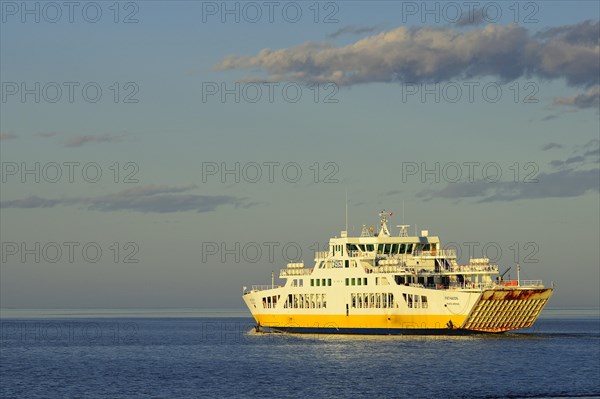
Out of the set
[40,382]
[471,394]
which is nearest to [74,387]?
[40,382]

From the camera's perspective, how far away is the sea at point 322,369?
66.4 m

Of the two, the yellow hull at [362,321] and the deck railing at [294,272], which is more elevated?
the deck railing at [294,272]

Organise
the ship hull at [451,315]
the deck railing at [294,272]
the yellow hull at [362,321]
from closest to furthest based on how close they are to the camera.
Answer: the ship hull at [451,315], the yellow hull at [362,321], the deck railing at [294,272]

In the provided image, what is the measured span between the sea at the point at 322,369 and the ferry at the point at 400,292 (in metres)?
1.68

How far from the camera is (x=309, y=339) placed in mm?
109625

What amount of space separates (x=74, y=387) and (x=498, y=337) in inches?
1846

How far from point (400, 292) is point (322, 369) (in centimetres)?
2327

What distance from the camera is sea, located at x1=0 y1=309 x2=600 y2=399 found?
6638 centimetres

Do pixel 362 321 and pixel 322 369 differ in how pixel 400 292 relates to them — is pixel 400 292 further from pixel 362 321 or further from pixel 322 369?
pixel 322 369

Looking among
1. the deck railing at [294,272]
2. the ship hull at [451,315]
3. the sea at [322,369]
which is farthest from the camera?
the deck railing at [294,272]

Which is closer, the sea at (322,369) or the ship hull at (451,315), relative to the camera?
the sea at (322,369)

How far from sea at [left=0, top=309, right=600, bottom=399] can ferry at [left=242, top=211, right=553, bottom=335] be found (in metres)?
1.68

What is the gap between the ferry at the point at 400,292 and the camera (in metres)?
98.9

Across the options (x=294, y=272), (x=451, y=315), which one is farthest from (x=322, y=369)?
(x=294, y=272)
